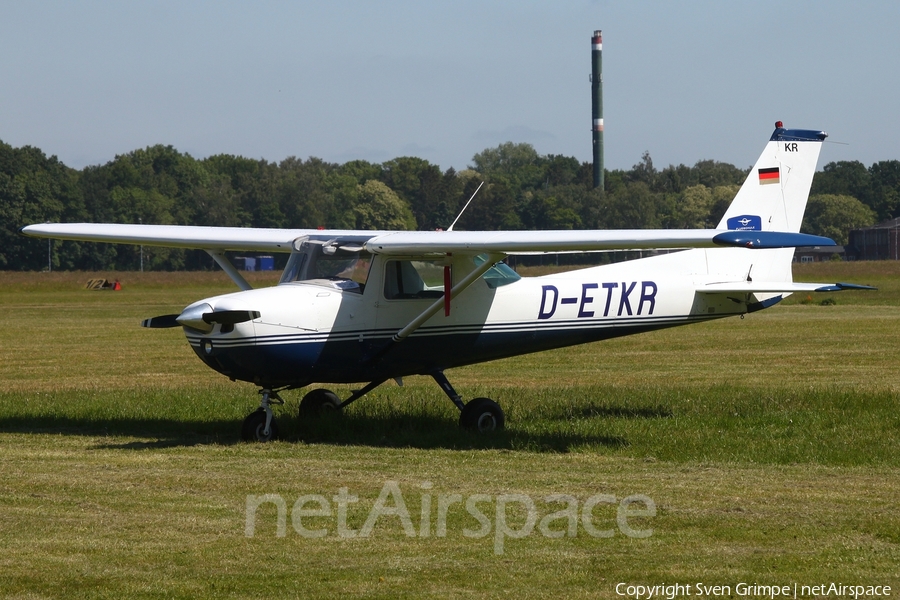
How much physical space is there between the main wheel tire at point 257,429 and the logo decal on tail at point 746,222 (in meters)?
5.68

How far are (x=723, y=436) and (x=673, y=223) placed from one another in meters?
99.4

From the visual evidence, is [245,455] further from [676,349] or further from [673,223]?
[673,223]

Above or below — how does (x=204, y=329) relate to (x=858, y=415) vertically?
above

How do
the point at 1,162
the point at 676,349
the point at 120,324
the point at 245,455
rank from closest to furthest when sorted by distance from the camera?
Answer: the point at 245,455, the point at 676,349, the point at 120,324, the point at 1,162

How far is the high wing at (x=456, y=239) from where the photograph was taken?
9283mm

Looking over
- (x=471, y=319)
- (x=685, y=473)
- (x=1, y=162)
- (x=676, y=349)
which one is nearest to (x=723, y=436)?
(x=685, y=473)

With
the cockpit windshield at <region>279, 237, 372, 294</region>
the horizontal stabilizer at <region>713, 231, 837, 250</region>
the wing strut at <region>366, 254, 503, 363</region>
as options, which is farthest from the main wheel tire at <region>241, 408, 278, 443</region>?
the horizontal stabilizer at <region>713, 231, 837, 250</region>

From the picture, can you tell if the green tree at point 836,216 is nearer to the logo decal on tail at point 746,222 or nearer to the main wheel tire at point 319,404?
the logo decal on tail at point 746,222

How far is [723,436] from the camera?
35.5ft

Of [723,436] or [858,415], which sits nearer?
[723,436]

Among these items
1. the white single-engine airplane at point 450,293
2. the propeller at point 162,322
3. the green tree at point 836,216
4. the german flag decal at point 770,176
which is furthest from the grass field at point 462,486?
the green tree at point 836,216
